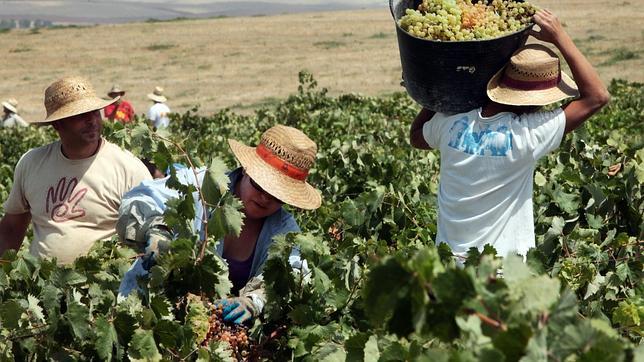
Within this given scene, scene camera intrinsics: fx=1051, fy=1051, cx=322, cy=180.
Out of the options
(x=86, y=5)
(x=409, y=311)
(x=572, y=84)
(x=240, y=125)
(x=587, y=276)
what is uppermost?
(x=409, y=311)

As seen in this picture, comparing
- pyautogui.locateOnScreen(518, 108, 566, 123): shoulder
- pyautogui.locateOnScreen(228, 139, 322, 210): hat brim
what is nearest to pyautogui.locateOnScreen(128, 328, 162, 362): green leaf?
pyautogui.locateOnScreen(228, 139, 322, 210): hat brim

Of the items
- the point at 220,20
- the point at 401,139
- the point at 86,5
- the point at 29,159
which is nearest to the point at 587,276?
the point at 29,159

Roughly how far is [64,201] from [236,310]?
1693 millimetres

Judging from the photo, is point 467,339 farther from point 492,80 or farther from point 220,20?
point 220,20

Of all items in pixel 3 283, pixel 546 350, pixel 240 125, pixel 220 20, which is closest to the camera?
pixel 546 350

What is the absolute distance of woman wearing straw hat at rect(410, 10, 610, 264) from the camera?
352 centimetres

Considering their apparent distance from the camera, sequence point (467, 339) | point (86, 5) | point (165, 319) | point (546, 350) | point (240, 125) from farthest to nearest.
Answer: point (86, 5) < point (240, 125) < point (165, 319) < point (467, 339) < point (546, 350)

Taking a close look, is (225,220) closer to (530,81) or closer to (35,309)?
(35,309)

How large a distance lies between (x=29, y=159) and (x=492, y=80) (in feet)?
7.41

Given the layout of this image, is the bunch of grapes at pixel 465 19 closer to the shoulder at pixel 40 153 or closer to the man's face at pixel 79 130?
the man's face at pixel 79 130

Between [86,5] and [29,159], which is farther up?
[29,159]

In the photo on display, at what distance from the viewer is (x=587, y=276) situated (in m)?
3.90

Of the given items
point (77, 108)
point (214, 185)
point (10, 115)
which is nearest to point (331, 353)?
point (214, 185)

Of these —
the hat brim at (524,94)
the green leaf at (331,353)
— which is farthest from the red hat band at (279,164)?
the green leaf at (331,353)
